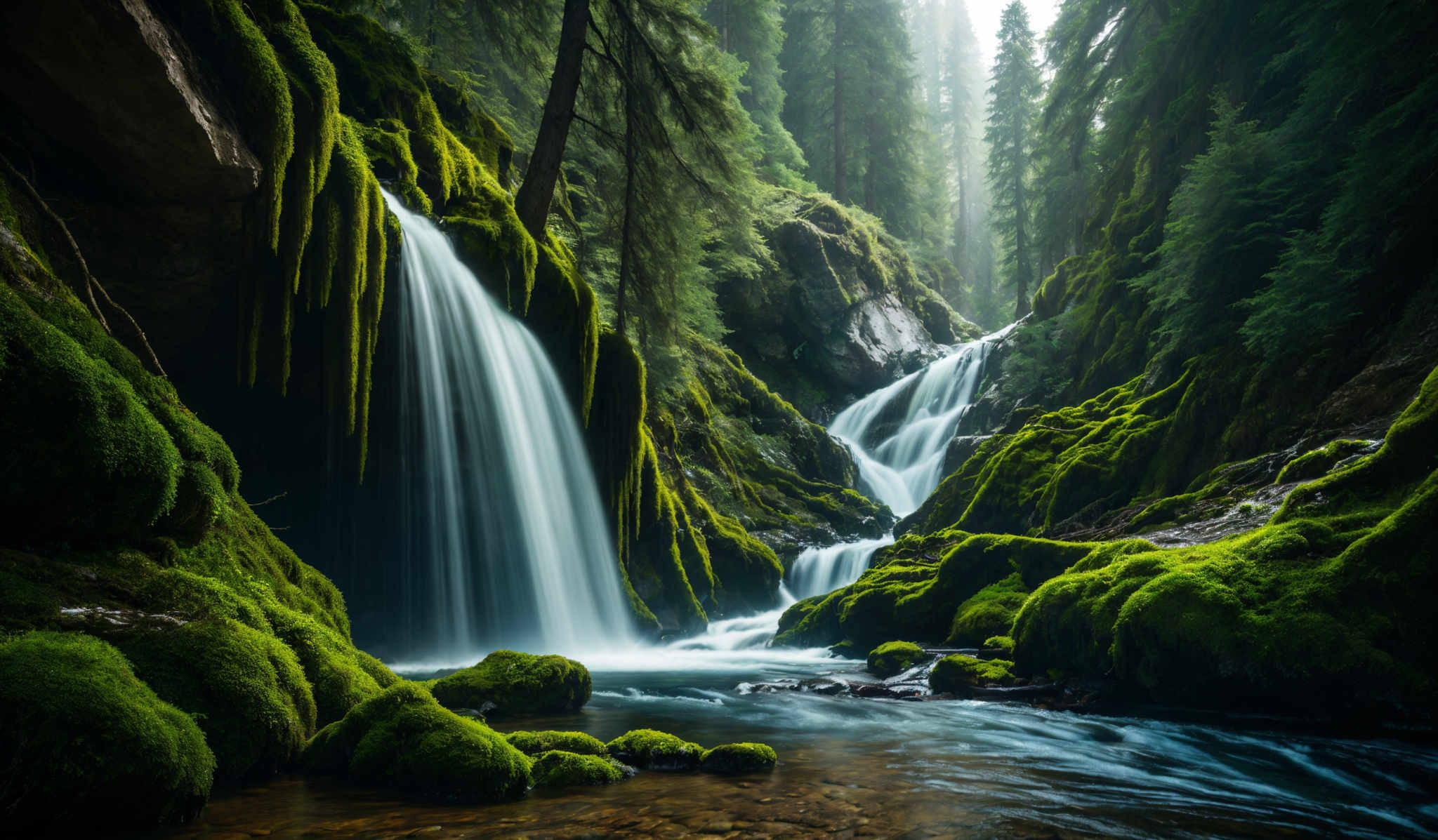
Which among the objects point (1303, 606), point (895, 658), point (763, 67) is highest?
point (763, 67)

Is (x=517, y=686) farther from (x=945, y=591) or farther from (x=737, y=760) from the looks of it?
(x=945, y=591)

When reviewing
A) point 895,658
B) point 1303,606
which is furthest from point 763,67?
point 1303,606

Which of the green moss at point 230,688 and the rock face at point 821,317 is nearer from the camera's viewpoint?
the green moss at point 230,688

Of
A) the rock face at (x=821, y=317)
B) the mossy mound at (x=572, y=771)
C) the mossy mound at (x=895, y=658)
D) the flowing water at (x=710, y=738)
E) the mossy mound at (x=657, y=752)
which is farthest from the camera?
the rock face at (x=821, y=317)

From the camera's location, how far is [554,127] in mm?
12641

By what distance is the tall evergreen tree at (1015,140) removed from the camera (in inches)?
1411

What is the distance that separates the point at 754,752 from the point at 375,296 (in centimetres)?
676

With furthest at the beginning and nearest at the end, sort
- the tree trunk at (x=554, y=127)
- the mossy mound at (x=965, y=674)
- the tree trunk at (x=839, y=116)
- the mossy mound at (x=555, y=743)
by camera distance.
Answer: the tree trunk at (x=839, y=116)
the tree trunk at (x=554, y=127)
the mossy mound at (x=965, y=674)
the mossy mound at (x=555, y=743)

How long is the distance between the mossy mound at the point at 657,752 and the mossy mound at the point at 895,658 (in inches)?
199

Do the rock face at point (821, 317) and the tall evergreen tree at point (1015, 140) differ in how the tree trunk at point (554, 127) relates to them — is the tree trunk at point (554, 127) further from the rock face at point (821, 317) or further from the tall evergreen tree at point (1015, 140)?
the tall evergreen tree at point (1015, 140)

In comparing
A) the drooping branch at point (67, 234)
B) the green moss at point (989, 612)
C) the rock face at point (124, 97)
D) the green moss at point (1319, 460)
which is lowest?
the green moss at point (989, 612)

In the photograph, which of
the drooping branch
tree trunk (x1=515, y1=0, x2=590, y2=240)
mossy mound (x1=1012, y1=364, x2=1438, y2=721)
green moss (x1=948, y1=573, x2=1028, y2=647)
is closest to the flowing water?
mossy mound (x1=1012, y1=364, x2=1438, y2=721)

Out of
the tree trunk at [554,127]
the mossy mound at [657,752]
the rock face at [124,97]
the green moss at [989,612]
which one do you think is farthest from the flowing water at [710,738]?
the rock face at [124,97]

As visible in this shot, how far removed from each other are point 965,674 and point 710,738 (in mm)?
3476
